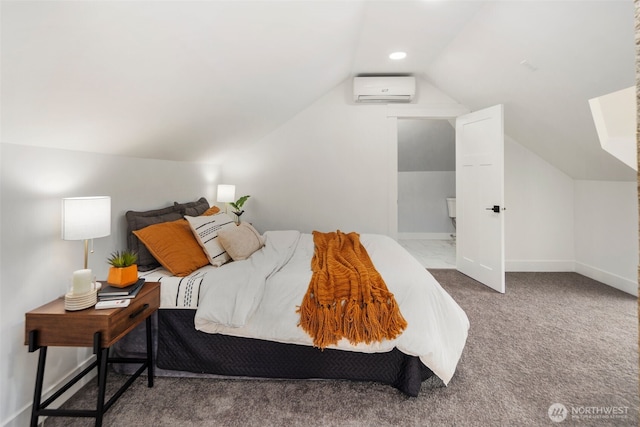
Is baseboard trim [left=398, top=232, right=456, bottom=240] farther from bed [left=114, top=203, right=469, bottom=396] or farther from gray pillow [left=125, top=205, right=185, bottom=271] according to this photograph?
gray pillow [left=125, top=205, right=185, bottom=271]

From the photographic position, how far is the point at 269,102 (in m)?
3.17

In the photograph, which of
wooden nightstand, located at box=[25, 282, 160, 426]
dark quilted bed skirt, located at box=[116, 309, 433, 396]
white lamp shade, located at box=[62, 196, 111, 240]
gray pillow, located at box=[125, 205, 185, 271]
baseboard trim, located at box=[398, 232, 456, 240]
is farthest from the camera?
baseboard trim, located at box=[398, 232, 456, 240]

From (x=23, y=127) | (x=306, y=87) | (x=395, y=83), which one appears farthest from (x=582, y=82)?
(x=23, y=127)

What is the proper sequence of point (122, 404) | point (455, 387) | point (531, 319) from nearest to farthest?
1. point (122, 404)
2. point (455, 387)
3. point (531, 319)

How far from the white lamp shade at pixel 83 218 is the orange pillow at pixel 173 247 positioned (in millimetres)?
437

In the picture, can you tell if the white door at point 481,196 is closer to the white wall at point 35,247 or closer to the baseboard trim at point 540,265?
the baseboard trim at point 540,265

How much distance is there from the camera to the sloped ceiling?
4.06 feet

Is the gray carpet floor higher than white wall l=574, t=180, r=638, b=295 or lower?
lower

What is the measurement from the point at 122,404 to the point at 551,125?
4.33 m

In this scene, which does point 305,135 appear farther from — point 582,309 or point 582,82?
point 582,309

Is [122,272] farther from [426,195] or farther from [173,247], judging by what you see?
[426,195]
